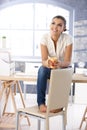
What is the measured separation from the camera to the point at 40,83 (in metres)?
2.62

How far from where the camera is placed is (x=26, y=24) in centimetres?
601

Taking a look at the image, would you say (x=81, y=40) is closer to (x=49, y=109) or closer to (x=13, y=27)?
(x=13, y=27)

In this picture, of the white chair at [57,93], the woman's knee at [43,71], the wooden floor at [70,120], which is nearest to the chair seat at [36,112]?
the white chair at [57,93]

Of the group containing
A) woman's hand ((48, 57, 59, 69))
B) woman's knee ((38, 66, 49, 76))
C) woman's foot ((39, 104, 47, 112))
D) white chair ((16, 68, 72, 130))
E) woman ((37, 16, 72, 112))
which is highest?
woman ((37, 16, 72, 112))

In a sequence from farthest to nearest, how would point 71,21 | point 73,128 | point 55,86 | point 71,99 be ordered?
point 71,21 → point 71,99 → point 73,128 → point 55,86

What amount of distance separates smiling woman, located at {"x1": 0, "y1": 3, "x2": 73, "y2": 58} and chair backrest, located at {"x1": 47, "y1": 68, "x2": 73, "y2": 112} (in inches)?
142

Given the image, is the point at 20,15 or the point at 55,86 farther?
the point at 20,15

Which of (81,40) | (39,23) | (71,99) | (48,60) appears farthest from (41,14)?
(48,60)

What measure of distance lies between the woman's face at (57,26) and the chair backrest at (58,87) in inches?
19.5

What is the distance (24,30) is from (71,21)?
101 centimetres

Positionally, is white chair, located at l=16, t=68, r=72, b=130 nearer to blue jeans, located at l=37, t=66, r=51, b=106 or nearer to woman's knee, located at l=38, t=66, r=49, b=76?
blue jeans, located at l=37, t=66, r=51, b=106

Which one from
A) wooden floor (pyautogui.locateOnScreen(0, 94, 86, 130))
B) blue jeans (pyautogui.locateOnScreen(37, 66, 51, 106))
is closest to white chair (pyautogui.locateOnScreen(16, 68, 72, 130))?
blue jeans (pyautogui.locateOnScreen(37, 66, 51, 106))

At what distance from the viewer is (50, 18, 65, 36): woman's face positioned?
2.74 meters

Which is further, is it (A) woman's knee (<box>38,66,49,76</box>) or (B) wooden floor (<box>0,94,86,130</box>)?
(B) wooden floor (<box>0,94,86,130</box>)
